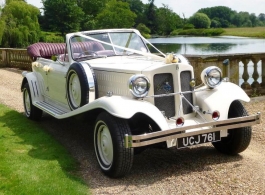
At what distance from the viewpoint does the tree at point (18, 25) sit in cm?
3306

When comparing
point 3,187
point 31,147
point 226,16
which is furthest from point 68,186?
point 226,16

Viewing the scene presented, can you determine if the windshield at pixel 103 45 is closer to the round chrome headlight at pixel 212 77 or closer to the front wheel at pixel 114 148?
the round chrome headlight at pixel 212 77

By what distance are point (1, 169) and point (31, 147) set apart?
1138 millimetres

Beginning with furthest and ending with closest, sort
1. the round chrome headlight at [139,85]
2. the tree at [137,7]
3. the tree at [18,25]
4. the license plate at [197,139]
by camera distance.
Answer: the tree at [137,7]
the tree at [18,25]
the round chrome headlight at [139,85]
the license plate at [197,139]

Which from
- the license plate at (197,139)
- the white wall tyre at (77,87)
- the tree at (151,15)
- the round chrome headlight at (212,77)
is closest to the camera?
the license plate at (197,139)

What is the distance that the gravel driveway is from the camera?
487cm

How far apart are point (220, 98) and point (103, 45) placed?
2.38 m

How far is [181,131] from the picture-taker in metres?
5.15

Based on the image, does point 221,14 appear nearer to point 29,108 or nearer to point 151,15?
point 151,15

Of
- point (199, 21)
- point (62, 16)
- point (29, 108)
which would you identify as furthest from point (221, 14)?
point (29, 108)

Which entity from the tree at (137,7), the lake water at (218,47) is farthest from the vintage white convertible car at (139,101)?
the tree at (137,7)

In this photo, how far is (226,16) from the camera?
7050cm

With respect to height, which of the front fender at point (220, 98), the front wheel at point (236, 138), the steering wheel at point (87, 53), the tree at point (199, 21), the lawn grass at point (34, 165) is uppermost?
the tree at point (199, 21)

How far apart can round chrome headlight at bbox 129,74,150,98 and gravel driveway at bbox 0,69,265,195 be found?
3.38ft
